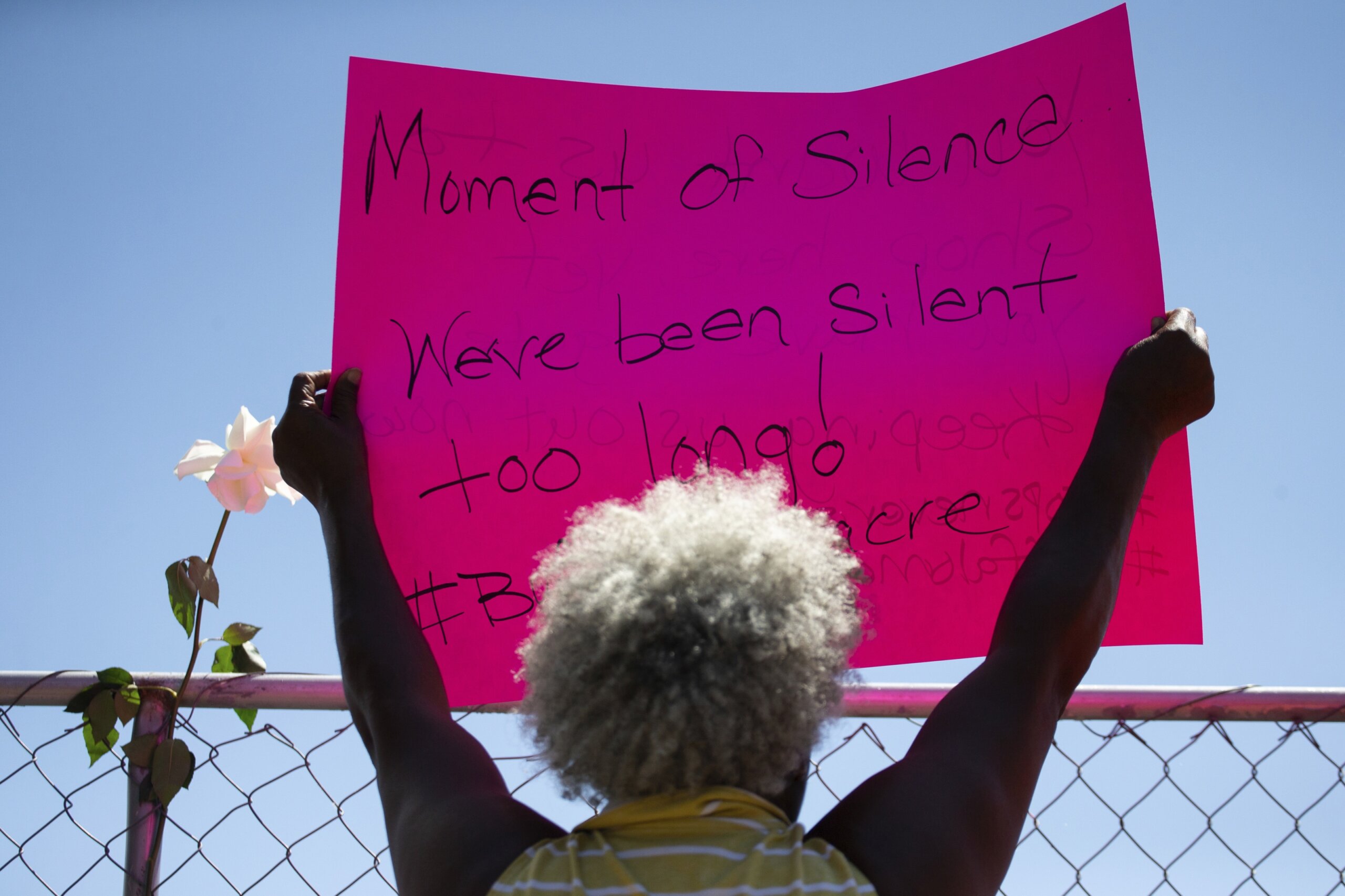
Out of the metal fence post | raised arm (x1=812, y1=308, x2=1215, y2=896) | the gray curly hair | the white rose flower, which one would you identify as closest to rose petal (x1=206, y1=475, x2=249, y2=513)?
the white rose flower

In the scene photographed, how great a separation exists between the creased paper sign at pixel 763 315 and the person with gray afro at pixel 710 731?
1.65 feet

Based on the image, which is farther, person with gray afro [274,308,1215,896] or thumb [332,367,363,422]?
thumb [332,367,363,422]

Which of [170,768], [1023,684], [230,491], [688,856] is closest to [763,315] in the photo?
[1023,684]

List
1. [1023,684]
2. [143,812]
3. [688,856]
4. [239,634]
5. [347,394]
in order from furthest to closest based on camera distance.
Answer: [347,394]
[239,634]
[143,812]
[1023,684]
[688,856]

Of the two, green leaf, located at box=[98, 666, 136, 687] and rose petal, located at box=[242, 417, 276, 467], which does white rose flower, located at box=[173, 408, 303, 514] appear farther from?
green leaf, located at box=[98, 666, 136, 687]

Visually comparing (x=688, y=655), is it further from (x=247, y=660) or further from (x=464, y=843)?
(x=247, y=660)

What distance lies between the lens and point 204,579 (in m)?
1.78

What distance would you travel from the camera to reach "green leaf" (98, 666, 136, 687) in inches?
65.2

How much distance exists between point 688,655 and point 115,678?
3.69ft

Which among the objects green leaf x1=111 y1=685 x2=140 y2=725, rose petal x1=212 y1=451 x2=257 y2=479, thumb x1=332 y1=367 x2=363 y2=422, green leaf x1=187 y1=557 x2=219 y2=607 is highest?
thumb x1=332 y1=367 x2=363 y2=422

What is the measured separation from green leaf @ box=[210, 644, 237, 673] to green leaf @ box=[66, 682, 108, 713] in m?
0.17

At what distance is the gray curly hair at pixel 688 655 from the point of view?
1059 millimetres

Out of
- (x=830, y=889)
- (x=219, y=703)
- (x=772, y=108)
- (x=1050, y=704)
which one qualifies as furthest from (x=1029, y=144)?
(x=219, y=703)

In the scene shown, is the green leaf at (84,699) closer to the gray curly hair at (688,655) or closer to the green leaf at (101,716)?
the green leaf at (101,716)
